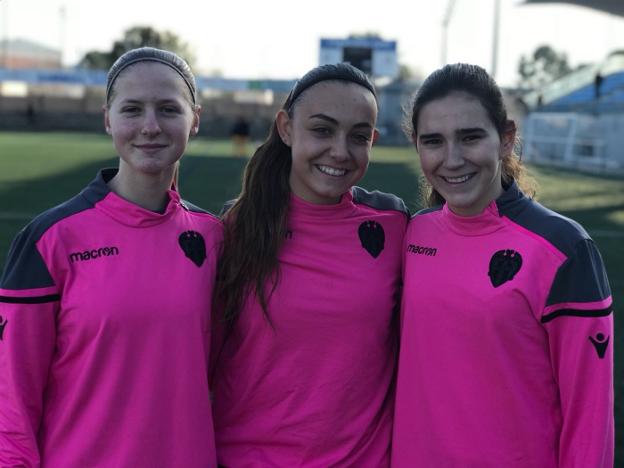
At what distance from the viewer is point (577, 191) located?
1902 centimetres

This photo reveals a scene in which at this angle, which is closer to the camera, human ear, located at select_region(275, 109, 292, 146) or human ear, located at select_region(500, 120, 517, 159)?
human ear, located at select_region(500, 120, 517, 159)

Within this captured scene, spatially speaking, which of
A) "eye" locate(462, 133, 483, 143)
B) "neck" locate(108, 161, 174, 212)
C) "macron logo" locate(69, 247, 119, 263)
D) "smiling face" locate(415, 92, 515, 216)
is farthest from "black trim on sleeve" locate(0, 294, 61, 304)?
"eye" locate(462, 133, 483, 143)

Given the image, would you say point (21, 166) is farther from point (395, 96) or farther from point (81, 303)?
point (395, 96)

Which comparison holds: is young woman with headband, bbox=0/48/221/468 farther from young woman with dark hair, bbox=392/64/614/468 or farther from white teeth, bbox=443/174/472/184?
white teeth, bbox=443/174/472/184

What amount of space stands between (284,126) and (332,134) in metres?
0.22

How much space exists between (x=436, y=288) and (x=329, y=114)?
63 cm

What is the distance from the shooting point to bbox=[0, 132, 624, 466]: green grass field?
10062mm

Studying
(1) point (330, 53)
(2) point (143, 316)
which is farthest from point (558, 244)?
(1) point (330, 53)

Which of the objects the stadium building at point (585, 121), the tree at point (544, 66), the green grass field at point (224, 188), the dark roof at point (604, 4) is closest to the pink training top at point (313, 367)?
the green grass field at point (224, 188)

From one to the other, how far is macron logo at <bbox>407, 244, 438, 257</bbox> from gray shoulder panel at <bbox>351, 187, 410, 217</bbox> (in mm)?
232

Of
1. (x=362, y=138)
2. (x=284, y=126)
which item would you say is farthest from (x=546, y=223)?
(x=284, y=126)

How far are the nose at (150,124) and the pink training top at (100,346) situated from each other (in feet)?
0.72

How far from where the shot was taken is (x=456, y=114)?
2490mm

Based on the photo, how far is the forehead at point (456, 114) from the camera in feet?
8.16
